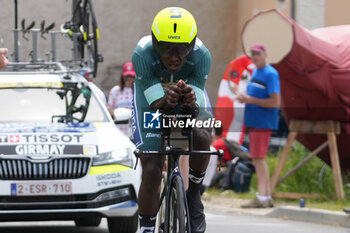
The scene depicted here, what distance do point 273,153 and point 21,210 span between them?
368 inches

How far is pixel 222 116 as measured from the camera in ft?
64.4

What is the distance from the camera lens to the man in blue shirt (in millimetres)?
13883

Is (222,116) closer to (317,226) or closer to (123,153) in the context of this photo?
(317,226)

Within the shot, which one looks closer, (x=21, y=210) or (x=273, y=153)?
(x=21, y=210)

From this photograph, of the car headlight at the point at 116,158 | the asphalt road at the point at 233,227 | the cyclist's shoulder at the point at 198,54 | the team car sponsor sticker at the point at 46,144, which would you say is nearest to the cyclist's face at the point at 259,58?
the asphalt road at the point at 233,227

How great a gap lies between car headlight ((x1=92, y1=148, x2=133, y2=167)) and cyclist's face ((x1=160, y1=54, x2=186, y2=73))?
3022 mm

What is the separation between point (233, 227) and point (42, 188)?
2.54 m

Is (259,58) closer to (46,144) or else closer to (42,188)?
(46,144)

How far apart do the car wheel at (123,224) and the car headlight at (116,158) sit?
589 mm

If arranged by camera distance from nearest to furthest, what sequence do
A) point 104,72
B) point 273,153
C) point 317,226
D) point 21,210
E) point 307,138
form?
point 21,210 < point 317,226 < point 307,138 < point 273,153 < point 104,72

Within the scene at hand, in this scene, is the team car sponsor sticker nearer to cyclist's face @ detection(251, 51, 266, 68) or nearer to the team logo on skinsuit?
the team logo on skinsuit

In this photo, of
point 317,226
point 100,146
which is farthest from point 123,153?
point 317,226

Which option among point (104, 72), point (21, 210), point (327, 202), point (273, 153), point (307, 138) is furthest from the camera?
point (104, 72)

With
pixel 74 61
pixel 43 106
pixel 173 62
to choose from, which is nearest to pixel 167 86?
pixel 173 62
